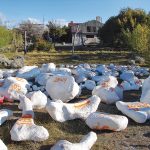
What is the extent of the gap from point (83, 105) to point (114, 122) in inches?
24.8

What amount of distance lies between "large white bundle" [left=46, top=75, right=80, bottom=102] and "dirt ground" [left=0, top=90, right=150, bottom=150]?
56 centimetres

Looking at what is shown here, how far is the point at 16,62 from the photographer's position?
11.4 metres

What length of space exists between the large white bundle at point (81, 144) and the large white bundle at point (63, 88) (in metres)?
1.48

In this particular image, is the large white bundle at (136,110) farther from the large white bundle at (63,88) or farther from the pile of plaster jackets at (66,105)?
the large white bundle at (63,88)

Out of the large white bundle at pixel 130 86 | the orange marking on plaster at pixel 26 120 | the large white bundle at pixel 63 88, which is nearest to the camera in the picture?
the orange marking on plaster at pixel 26 120

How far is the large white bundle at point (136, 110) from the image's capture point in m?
5.07

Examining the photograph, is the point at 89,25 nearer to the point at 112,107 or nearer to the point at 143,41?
the point at 143,41

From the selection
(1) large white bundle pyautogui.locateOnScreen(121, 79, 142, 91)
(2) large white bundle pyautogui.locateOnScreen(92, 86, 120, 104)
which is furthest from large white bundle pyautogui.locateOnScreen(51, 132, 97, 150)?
(1) large white bundle pyautogui.locateOnScreen(121, 79, 142, 91)

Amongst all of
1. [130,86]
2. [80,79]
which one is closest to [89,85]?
[80,79]

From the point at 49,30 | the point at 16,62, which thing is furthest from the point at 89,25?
the point at 16,62

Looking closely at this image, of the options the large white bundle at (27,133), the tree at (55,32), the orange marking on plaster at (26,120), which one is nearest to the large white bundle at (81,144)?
the large white bundle at (27,133)

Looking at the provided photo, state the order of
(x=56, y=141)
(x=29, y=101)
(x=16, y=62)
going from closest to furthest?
(x=56, y=141) → (x=29, y=101) → (x=16, y=62)

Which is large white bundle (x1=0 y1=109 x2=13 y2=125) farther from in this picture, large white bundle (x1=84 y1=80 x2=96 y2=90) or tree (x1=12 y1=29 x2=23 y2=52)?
tree (x1=12 y1=29 x2=23 y2=52)

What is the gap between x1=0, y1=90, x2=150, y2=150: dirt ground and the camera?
4.28 m
